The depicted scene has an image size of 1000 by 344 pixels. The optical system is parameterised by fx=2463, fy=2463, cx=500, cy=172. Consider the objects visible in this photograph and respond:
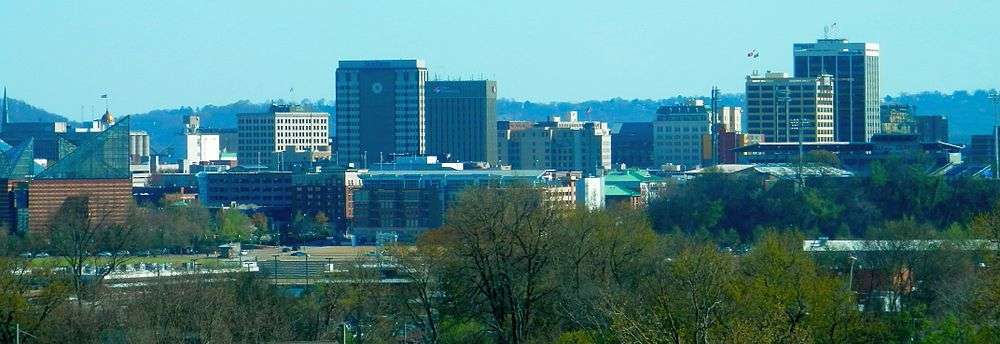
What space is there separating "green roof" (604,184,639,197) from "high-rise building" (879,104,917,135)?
2263 cm

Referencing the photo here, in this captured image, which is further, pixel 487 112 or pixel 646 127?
pixel 646 127

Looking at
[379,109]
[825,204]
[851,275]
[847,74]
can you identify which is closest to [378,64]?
[379,109]

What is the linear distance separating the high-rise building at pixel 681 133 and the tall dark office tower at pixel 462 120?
16105 millimetres

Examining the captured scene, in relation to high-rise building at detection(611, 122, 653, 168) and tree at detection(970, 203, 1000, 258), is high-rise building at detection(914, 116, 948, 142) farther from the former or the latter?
tree at detection(970, 203, 1000, 258)

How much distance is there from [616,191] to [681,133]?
42.4m

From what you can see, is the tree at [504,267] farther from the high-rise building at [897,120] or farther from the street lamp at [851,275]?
the high-rise building at [897,120]

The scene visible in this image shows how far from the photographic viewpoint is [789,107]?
150 m

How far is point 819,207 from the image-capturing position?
9944 cm

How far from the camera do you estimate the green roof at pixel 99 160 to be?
123312mm

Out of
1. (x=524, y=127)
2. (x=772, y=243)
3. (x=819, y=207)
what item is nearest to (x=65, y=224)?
(x=819, y=207)

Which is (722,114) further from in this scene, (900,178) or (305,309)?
(305,309)

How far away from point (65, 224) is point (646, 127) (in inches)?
3927

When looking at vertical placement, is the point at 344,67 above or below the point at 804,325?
above

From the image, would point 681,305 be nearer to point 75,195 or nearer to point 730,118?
point 75,195
